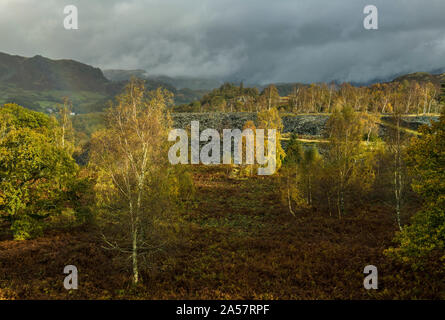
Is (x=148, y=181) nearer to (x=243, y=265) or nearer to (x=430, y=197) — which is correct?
(x=243, y=265)

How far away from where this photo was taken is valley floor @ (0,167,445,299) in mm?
11273

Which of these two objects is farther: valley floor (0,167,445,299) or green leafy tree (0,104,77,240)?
green leafy tree (0,104,77,240)

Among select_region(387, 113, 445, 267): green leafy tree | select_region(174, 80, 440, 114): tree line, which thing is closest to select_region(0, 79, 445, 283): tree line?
select_region(387, 113, 445, 267): green leafy tree

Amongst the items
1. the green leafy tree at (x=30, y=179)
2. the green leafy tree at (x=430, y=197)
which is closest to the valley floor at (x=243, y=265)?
the green leafy tree at (x=30, y=179)

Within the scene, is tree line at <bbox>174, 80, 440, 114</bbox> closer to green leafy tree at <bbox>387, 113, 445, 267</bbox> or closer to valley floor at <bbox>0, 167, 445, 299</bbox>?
valley floor at <bbox>0, 167, 445, 299</bbox>

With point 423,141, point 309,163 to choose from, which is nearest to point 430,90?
point 309,163

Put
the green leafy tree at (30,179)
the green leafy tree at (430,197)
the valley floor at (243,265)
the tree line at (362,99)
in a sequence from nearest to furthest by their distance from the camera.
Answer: the green leafy tree at (430,197) < the valley floor at (243,265) < the green leafy tree at (30,179) < the tree line at (362,99)

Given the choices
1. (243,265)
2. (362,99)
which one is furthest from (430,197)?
(362,99)

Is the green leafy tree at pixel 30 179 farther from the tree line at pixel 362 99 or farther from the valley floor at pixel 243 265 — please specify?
the tree line at pixel 362 99

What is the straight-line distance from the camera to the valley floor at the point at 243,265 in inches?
444

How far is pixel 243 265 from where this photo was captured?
14.7m
